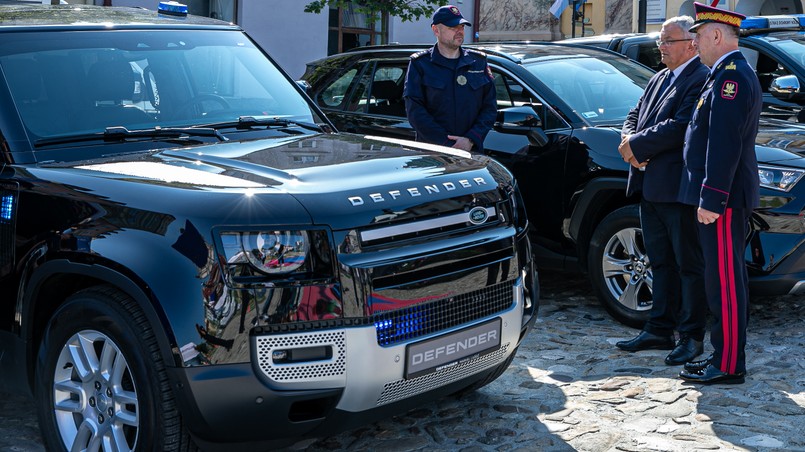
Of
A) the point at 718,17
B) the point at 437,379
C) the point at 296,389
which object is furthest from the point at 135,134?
the point at 718,17

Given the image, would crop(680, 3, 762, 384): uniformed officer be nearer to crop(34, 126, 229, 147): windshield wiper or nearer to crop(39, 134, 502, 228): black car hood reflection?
crop(39, 134, 502, 228): black car hood reflection

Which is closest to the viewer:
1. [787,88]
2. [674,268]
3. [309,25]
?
[674,268]

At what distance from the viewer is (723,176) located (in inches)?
192

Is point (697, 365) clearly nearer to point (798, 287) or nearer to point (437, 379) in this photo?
point (798, 287)

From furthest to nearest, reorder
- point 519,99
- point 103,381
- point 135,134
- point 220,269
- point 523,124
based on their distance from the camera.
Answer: point 519,99
point 523,124
point 135,134
point 103,381
point 220,269

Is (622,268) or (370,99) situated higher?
(370,99)

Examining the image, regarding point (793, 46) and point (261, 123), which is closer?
point (261, 123)

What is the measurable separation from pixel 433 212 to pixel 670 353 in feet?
7.59

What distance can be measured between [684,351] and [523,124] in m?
1.98

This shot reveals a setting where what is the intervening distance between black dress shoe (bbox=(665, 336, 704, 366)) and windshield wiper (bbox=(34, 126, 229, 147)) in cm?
258

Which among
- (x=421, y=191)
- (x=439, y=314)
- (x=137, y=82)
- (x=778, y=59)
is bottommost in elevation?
(x=439, y=314)

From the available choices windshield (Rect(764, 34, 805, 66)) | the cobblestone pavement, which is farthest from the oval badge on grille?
windshield (Rect(764, 34, 805, 66))

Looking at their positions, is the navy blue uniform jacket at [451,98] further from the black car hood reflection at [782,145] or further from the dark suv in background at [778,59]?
the dark suv in background at [778,59]

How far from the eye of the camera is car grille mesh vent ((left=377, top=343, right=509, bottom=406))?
3680 millimetres
